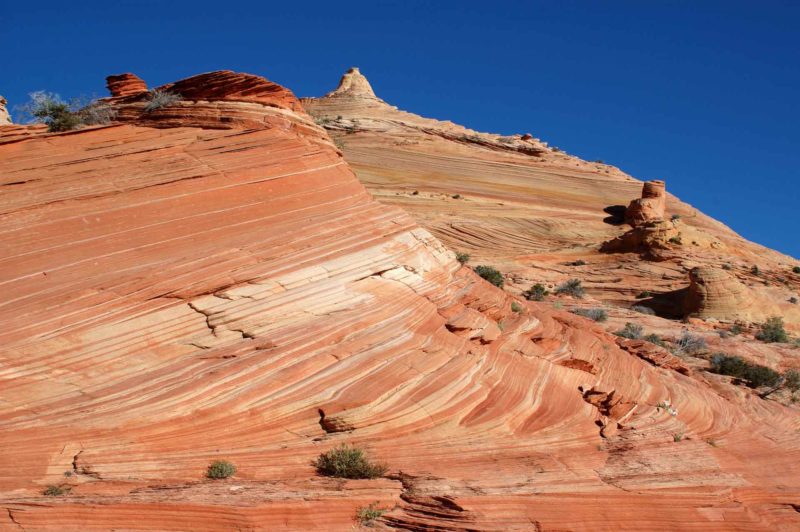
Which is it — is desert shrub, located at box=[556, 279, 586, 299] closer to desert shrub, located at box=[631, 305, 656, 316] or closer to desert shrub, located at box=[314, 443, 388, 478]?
desert shrub, located at box=[631, 305, 656, 316]

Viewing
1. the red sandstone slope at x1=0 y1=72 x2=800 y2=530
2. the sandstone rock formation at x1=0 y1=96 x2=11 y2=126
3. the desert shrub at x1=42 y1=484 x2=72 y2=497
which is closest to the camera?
the desert shrub at x1=42 y1=484 x2=72 y2=497

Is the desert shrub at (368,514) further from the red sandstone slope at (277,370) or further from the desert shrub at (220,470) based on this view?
the desert shrub at (220,470)

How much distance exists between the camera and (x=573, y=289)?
2922 cm

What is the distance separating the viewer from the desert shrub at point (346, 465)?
8.09 meters

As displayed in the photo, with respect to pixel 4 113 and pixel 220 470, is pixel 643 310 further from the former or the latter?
pixel 220 470

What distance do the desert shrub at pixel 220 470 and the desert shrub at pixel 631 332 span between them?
1576 cm

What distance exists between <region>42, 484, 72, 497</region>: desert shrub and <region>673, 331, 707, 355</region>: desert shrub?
56.9 feet

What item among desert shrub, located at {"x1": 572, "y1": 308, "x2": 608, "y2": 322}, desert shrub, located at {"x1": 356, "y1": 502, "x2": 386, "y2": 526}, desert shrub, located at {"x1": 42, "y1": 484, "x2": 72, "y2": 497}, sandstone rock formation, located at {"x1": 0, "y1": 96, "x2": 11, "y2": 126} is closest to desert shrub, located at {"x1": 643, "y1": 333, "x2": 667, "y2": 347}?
desert shrub, located at {"x1": 572, "y1": 308, "x2": 608, "y2": 322}

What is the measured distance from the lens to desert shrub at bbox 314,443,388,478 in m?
8.09

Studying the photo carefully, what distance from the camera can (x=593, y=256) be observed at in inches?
1455

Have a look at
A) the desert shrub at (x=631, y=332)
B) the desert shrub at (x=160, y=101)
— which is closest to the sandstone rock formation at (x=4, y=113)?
the desert shrub at (x=160, y=101)

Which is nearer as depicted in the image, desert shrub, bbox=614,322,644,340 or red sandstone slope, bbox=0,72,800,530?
red sandstone slope, bbox=0,72,800,530

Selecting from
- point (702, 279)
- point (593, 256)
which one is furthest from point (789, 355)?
point (593, 256)

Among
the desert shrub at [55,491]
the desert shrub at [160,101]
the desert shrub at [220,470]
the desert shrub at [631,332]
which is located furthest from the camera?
the desert shrub at [631,332]
